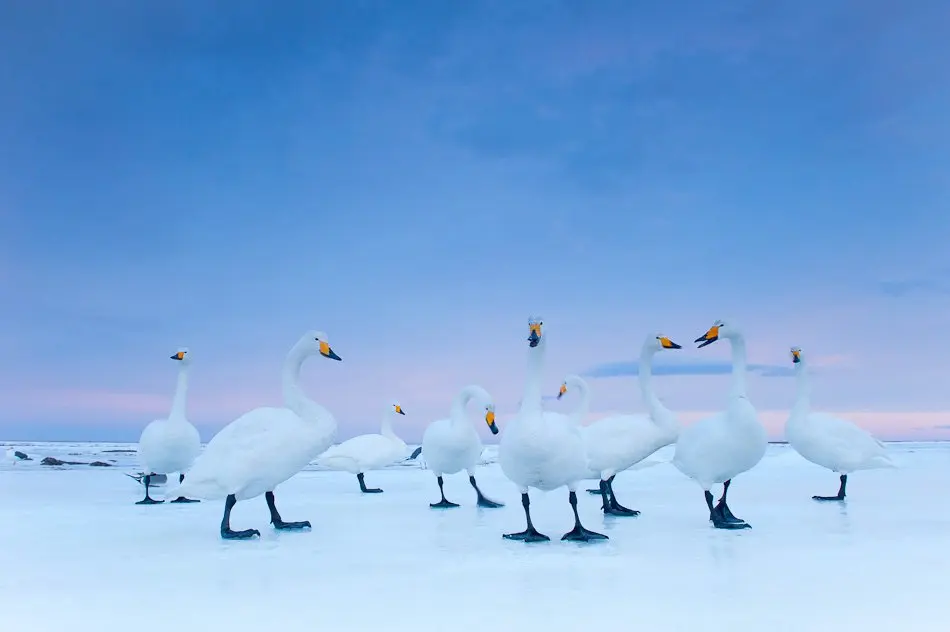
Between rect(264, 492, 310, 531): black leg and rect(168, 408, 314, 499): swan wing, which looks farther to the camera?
rect(264, 492, 310, 531): black leg

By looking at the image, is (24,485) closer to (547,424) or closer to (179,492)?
(179,492)

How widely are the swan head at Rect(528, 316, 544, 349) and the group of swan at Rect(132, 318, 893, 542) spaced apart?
0.05 feet

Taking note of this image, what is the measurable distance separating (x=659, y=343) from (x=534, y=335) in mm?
3763

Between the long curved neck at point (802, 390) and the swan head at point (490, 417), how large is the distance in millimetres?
6032

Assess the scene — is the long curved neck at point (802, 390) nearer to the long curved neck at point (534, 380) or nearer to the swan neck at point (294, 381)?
the long curved neck at point (534, 380)

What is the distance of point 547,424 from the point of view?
734 centimetres

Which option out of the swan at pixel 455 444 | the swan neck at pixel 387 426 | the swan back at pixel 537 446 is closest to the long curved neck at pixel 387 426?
the swan neck at pixel 387 426

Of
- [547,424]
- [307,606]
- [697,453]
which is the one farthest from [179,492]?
[697,453]

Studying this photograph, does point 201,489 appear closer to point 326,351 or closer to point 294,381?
point 294,381

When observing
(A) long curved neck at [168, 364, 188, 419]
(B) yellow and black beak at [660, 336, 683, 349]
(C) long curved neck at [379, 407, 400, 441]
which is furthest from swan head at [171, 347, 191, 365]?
(B) yellow and black beak at [660, 336, 683, 349]

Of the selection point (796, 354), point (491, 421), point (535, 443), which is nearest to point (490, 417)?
point (491, 421)

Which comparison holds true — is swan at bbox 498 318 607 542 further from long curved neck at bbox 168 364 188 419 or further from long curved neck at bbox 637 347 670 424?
long curved neck at bbox 168 364 188 419

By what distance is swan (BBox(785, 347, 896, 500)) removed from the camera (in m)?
11.6

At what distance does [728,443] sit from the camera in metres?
8.17
